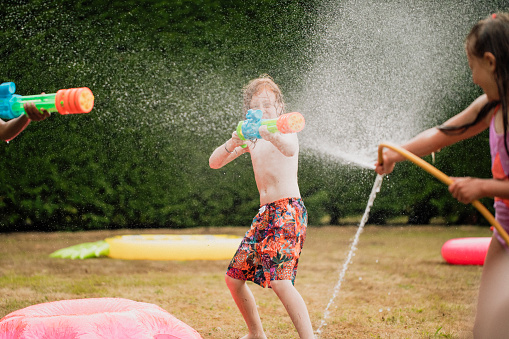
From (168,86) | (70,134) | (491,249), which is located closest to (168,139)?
(168,86)

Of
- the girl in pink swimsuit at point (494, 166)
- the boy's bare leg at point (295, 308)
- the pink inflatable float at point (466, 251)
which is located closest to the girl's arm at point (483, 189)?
the girl in pink swimsuit at point (494, 166)

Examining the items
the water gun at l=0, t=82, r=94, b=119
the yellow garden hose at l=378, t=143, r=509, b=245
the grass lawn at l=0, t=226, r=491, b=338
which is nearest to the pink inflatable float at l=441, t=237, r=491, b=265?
the grass lawn at l=0, t=226, r=491, b=338

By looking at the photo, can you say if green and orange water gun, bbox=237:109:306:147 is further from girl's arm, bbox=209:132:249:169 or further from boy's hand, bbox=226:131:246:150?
girl's arm, bbox=209:132:249:169

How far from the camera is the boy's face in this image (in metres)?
2.79

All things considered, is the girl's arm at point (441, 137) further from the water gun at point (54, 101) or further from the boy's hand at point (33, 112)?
the boy's hand at point (33, 112)

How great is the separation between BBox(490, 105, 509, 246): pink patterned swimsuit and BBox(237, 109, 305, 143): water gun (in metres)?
0.80

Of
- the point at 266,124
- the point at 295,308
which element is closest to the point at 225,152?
the point at 266,124

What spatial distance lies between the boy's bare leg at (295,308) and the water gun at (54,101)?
114 centimetres

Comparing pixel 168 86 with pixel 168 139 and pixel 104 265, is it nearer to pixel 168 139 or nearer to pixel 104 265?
pixel 168 139

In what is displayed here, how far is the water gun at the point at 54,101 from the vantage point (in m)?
2.04

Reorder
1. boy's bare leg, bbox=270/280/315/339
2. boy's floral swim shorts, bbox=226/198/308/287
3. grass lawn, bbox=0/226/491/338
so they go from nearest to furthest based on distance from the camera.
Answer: boy's bare leg, bbox=270/280/315/339
boy's floral swim shorts, bbox=226/198/308/287
grass lawn, bbox=0/226/491/338

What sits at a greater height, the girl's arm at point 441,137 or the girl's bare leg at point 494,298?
the girl's arm at point 441,137

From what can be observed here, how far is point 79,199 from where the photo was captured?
657 centimetres

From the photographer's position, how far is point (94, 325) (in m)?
2.13
